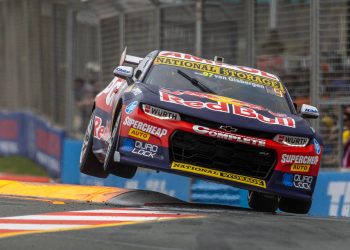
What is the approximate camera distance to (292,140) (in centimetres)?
865

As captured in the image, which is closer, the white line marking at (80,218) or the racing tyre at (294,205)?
the white line marking at (80,218)

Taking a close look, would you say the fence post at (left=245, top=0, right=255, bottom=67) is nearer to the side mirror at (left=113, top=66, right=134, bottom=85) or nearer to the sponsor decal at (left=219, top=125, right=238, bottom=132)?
the side mirror at (left=113, top=66, right=134, bottom=85)

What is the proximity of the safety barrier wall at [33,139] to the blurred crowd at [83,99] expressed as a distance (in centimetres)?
74

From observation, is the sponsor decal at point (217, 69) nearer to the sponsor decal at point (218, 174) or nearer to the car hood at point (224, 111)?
the car hood at point (224, 111)

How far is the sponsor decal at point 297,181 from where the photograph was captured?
341 inches

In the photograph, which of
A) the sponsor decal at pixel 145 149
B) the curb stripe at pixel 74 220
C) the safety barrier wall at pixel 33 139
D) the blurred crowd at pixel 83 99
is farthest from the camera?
the safety barrier wall at pixel 33 139

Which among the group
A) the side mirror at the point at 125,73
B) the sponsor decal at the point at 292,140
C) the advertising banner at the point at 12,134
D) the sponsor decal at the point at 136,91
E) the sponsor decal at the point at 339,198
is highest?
the side mirror at the point at 125,73

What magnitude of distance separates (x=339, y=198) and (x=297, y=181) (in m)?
2.65

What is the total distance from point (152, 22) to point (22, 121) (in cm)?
923

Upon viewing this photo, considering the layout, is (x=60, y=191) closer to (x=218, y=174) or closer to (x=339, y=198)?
(x=218, y=174)

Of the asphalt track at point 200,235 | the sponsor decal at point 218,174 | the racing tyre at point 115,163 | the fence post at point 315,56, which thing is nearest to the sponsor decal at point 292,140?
the sponsor decal at point 218,174

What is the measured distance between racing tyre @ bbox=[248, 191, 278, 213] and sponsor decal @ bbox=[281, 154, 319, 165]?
1131 mm

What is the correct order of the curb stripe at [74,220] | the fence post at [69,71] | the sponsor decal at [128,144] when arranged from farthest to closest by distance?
the fence post at [69,71]
the sponsor decal at [128,144]
the curb stripe at [74,220]

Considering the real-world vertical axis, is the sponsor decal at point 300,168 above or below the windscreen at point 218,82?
below
